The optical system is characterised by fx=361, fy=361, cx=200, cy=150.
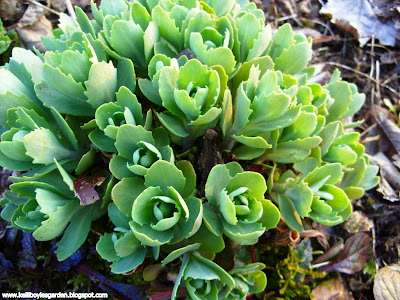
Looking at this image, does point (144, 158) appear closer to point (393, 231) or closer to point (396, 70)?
point (393, 231)

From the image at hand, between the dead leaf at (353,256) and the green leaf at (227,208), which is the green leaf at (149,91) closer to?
the green leaf at (227,208)

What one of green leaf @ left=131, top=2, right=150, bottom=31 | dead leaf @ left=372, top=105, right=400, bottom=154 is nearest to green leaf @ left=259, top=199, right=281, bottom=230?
green leaf @ left=131, top=2, right=150, bottom=31

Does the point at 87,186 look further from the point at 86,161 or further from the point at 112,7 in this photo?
the point at 112,7

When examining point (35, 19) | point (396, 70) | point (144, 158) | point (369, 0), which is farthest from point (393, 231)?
point (35, 19)

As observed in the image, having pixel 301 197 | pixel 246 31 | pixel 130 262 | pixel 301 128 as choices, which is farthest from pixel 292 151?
pixel 130 262

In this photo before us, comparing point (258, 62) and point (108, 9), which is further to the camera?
point (108, 9)

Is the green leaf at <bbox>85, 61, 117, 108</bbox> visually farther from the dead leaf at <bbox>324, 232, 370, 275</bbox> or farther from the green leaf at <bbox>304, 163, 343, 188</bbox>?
the dead leaf at <bbox>324, 232, 370, 275</bbox>
